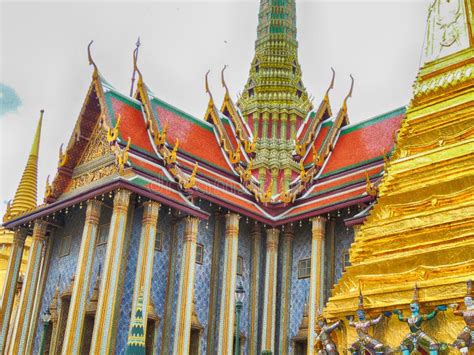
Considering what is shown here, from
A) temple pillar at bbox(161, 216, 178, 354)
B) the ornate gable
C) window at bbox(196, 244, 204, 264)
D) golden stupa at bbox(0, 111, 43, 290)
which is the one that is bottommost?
temple pillar at bbox(161, 216, 178, 354)

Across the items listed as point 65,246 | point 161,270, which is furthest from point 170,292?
point 65,246

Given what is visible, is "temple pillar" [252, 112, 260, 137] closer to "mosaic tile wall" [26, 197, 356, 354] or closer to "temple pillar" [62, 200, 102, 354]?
"mosaic tile wall" [26, 197, 356, 354]

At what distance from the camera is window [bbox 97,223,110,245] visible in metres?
16.3

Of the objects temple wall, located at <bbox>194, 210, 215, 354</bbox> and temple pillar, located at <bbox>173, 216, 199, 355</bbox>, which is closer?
temple pillar, located at <bbox>173, 216, 199, 355</bbox>

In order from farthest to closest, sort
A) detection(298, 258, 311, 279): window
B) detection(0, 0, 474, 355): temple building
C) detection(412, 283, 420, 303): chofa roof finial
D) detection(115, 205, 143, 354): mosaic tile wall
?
detection(298, 258, 311, 279): window, detection(115, 205, 143, 354): mosaic tile wall, detection(0, 0, 474, 355): temple building, detection(412, 283, 420, 303): chofa roof finial

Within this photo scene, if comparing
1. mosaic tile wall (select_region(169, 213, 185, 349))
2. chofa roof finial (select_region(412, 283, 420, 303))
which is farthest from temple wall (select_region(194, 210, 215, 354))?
chofa roof finial (select_region(412, 283, 420, 303))

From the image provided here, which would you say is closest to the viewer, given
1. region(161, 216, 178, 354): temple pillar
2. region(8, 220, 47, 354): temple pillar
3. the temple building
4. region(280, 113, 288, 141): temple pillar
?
the temple building

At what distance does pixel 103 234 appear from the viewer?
53.8ft

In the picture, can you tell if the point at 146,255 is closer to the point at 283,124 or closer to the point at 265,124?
the point at 265,124

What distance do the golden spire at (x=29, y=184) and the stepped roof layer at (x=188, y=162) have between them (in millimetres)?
7593

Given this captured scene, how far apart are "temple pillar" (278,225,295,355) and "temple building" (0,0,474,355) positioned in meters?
0.06

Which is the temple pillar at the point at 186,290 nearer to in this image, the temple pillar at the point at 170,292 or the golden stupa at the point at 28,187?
the temple pillar at the point at 170,292

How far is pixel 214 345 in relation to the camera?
16.6 metres

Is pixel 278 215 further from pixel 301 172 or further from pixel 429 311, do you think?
pixel 429 311
